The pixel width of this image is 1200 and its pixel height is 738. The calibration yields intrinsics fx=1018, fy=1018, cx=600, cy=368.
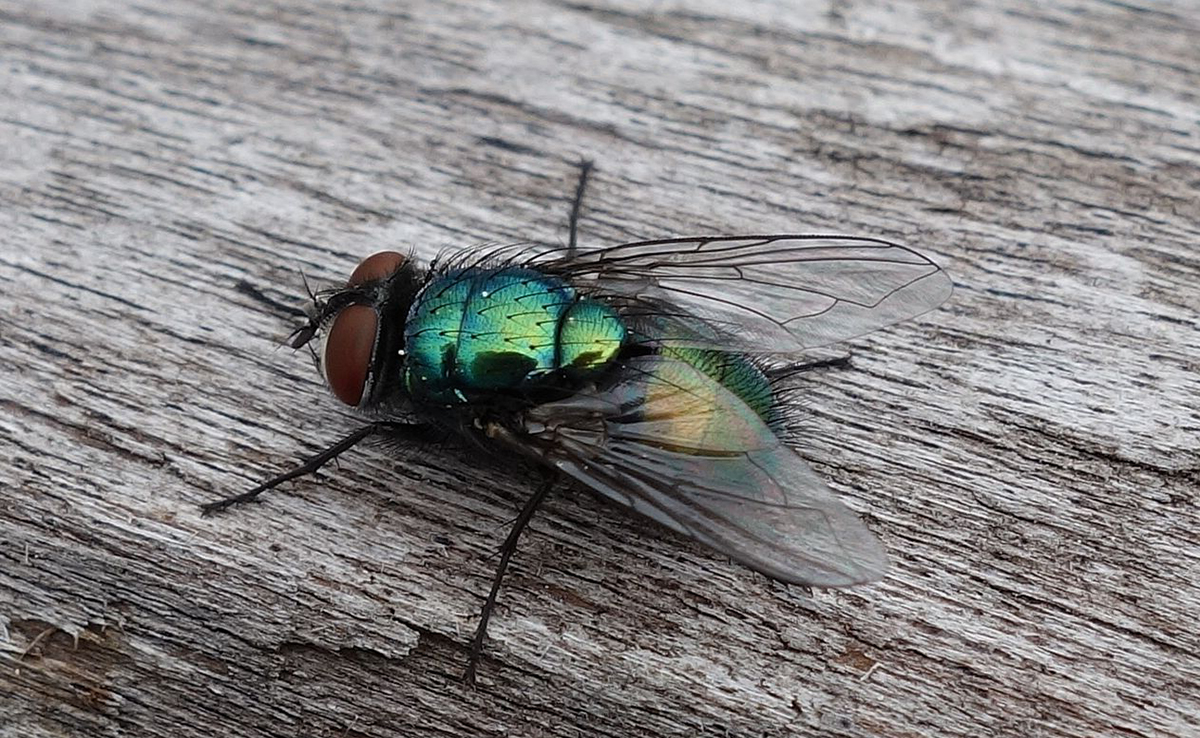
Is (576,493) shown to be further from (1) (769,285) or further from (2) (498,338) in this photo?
(1) (769,285)

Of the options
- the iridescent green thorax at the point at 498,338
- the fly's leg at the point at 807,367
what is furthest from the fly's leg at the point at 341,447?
the fly's leg at the point at 807,367

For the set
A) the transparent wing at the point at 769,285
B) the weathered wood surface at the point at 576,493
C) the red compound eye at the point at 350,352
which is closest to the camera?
the weathered wood surface at the point at 576,493

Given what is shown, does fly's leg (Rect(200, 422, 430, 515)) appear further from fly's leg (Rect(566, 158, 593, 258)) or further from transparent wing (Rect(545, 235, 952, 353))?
fly's leg (Rect(566, 158, 593, 258))

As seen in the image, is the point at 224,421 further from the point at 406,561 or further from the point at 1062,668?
Answer: the point at 1062,668

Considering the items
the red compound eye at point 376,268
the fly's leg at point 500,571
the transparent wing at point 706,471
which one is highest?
the red compound eye at point 376,268

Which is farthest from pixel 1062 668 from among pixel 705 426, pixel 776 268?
pixel 776 268

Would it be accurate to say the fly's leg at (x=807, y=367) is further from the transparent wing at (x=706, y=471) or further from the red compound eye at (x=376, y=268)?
the red compound eye at (x=376, y=268)

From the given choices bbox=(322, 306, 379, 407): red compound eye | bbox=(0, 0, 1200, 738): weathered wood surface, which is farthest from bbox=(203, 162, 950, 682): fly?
bbox=(0, 0, 1200, 738): weathered wood surface
